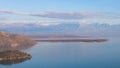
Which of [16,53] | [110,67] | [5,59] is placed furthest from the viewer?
[16,53]

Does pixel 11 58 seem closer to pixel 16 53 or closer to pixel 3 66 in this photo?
pixel 16 53

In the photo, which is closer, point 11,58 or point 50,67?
point 50,67

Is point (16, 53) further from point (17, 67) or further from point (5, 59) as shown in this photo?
point (17, 67)

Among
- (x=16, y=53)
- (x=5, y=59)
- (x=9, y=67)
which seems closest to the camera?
(x=9, y=67)

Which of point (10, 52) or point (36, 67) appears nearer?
point (36, 67)

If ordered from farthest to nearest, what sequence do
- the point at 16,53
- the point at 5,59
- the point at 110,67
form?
the point at 16,53 → the point at 5,59 → the point at 110,67

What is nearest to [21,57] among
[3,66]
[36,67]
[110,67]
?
[3,66]

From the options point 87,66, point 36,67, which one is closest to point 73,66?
point 87,66

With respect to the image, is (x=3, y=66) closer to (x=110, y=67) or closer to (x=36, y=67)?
(x=36, y=67)

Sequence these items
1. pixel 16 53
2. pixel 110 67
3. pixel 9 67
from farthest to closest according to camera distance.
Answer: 1. pixel 16 53
2. pixel 9 67
3. pixel 110 67
